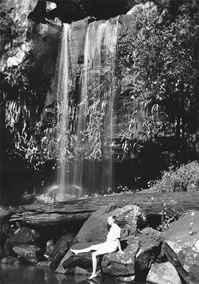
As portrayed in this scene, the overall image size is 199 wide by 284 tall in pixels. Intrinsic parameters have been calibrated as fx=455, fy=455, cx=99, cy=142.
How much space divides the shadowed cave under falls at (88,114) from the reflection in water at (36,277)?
6.03 metres

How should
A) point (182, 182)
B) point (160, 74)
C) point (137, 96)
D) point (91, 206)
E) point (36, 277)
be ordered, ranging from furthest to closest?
point (137, 96) < point (160, 74) < point (182, 182) < point (91, 206) < point (36, 277)

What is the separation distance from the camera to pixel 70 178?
1681 centimetres

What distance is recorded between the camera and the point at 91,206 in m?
11.5

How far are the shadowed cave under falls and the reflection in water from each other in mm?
6026

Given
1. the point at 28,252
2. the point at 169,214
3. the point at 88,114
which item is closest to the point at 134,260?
the point at 169,214

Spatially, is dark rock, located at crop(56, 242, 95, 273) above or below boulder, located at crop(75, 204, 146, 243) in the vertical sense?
below

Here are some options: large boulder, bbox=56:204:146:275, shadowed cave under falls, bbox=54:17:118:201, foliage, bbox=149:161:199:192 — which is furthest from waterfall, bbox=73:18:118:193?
large boulder, bbox=56:204:146:275

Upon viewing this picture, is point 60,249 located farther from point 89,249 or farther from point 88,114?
point 88,114

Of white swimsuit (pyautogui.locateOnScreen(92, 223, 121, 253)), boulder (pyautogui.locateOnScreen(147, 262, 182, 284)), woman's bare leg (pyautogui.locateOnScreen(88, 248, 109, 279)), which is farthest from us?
white swimsuit (pyautogui.locateOnScreen(92, 223, 121, 253))

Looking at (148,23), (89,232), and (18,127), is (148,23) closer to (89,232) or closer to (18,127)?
(18,127)

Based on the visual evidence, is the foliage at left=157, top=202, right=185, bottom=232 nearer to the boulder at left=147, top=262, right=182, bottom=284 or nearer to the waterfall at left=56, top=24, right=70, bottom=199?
the boulder at left=147, top=262, right=182, bottom=284

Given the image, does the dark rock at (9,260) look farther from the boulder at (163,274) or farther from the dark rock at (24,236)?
the boulder at (163,274)

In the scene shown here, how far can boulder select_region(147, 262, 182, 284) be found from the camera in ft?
27.7

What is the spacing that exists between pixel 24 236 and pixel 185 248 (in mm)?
5266
